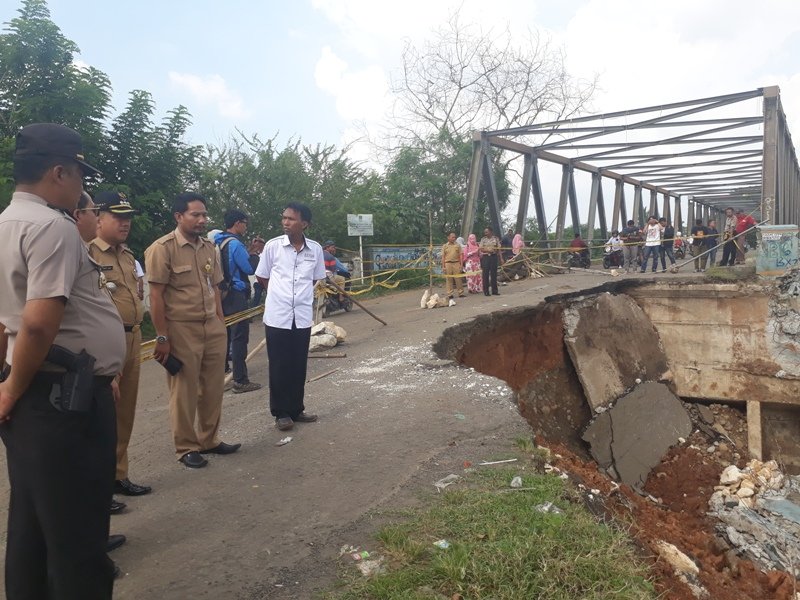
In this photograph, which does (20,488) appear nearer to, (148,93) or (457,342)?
(457,342)

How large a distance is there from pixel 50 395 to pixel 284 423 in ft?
8.87

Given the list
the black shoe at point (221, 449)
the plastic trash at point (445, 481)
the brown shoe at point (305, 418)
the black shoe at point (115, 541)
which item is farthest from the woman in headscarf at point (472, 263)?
the black shoe at point (115, 541)

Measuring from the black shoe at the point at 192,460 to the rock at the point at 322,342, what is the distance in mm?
3964

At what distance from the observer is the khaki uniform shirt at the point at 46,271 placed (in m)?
1.94

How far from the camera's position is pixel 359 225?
14867 millimetres

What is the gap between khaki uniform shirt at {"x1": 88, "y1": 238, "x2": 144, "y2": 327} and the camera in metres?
3.58

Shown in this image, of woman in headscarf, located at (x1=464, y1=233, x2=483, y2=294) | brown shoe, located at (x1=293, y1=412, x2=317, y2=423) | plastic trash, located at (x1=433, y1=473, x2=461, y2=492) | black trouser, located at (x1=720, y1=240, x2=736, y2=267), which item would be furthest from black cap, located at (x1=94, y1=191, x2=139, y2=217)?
black trouser, located at (x1=720, y1=240, x2=736, y2=267)

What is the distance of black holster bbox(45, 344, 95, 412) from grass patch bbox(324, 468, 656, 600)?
1261mm

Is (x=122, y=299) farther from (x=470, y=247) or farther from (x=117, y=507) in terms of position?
(x=470, y=247)

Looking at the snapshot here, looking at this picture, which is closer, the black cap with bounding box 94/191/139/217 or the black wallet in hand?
the black cap with bounding box 94/191/139/217

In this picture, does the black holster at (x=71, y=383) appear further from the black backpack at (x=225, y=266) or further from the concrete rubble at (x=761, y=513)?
the concrete rubble at (x=761, y=513)

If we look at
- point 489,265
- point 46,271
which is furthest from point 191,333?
point 489,265

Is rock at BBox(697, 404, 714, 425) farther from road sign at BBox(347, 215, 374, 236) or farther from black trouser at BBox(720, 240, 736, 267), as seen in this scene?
road sign at BBox(347, 215, 374, 236)

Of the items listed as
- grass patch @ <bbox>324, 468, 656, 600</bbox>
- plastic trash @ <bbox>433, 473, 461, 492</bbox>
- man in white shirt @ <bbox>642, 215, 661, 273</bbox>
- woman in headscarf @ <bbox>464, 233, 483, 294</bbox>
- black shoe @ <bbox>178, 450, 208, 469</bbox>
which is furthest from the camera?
man in white shirt @ <bbox>642, 215, 661, 273</bbox>
